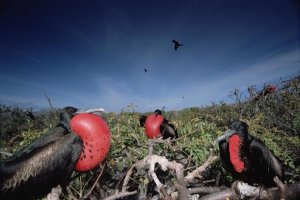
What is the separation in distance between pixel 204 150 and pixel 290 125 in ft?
10.8

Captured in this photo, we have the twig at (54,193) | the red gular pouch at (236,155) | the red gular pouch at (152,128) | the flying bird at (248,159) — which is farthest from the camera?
the red gular pouch at (152,128)

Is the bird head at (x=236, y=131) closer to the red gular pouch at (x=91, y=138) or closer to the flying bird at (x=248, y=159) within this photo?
the flying bird at (x=248, y=159)

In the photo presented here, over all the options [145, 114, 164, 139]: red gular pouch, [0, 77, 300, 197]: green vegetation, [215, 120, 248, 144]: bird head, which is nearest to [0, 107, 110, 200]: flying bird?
[0, 77, 300, 197]: green vegetation

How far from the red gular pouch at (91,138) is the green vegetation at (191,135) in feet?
1.50

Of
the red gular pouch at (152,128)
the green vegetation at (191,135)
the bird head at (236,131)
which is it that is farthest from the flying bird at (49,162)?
the red gular pouch at (152,128)

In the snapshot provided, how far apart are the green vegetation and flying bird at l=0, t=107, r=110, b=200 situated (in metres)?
0.52

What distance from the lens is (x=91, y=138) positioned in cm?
265

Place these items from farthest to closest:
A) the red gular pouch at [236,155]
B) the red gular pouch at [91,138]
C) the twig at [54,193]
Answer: the red gular pouch at [236,155], the twig at [54,193], the red gular pouch at [91,138]

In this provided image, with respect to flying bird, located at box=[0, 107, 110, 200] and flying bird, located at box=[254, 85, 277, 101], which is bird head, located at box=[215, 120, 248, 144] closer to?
flying bird, located at box=[0, 107, 110, 200]

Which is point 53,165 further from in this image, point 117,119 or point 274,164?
point 274,164

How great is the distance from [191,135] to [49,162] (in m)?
2.60

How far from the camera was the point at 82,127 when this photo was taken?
271cm

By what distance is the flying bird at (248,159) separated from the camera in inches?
129

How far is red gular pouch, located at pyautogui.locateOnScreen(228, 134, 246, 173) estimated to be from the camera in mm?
3385
